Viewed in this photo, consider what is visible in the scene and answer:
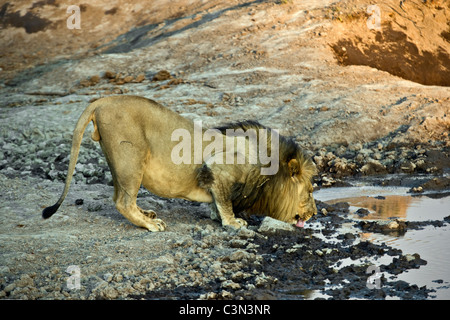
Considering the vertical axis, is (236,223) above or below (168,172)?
below

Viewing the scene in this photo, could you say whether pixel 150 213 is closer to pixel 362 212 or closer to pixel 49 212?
pixel 49 212

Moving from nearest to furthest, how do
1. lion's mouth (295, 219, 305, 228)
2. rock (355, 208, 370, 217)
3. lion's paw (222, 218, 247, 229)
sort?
lion's paw (222, 218, 247, 229) < lion's mouth (295, 219, 305, 228) < rock (355, 208, 370, 217)

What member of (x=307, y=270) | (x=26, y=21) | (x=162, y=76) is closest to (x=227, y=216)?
(x=307, y=270)

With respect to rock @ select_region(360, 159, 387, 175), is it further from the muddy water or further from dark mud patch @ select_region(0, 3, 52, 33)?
dark mud patch @ select_region(0, 3, 52, 33)

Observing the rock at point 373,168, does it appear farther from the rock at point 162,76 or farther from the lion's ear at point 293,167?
the rock at point 162,76

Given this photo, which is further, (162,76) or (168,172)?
(162,76)

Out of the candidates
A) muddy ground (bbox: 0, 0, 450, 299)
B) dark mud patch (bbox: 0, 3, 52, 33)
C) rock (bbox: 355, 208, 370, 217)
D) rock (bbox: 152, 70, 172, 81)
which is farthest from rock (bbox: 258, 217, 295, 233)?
dark mud patch (bbox: 0, 3, 52, 33)

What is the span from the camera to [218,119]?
440 inches

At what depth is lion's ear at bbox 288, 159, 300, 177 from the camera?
6.39 metres

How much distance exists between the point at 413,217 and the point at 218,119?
513 centimetres

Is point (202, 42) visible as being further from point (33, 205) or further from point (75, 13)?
point (33, 205)

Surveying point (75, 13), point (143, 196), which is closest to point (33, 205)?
point (143, 196)

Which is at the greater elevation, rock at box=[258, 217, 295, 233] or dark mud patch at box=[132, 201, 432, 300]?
dark mud patch at box=[132, 201, 432, 300]

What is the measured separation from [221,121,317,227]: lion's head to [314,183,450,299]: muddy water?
714 millimetres
